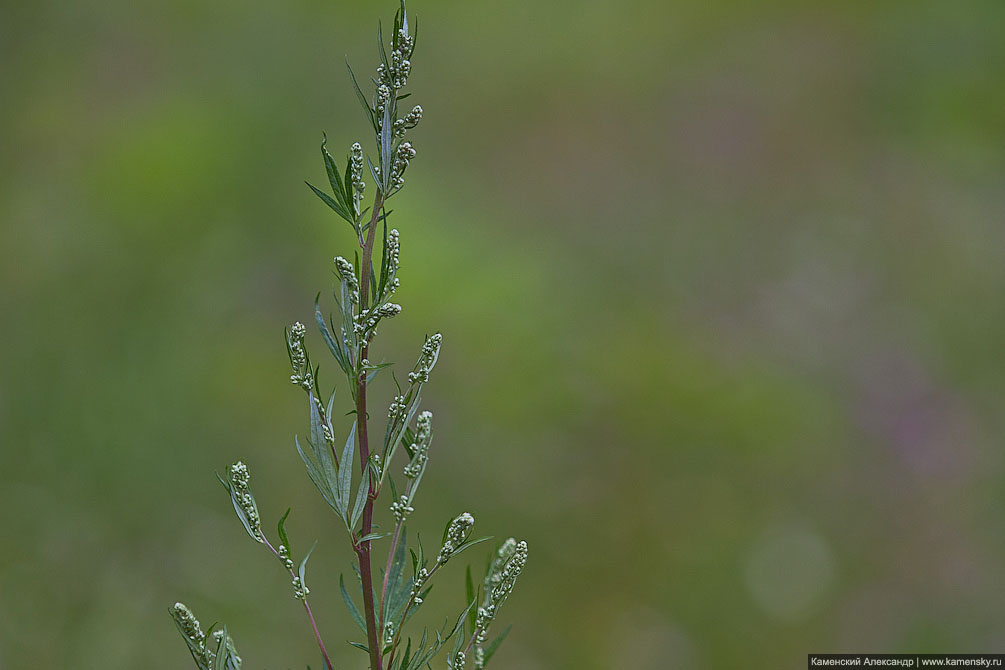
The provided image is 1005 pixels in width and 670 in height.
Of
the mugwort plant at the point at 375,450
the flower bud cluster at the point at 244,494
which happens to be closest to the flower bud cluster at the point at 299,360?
the mugwort plant at the point at 375,450

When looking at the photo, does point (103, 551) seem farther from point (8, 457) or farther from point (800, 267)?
point (800, 267)

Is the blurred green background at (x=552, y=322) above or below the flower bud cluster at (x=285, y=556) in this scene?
above

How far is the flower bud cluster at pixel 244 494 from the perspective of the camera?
0.80 metres

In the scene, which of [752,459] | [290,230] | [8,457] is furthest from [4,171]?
[752,459]

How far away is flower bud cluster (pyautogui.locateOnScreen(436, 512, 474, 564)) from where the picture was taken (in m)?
0.77

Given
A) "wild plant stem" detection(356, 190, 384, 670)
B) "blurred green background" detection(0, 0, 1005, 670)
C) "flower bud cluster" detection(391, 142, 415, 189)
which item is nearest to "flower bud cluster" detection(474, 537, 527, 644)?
"wild plant stem" detection(356, 190, 384, 670)

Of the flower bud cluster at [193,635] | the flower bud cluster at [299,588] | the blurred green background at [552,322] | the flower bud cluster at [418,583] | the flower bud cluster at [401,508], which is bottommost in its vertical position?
the flower bud cluster at [193,635]

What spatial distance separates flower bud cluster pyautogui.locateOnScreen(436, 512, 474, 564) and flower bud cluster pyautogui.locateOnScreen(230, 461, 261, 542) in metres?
0.19

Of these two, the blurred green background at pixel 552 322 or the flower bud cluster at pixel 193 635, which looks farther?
the blurred green background at pixel 552 322

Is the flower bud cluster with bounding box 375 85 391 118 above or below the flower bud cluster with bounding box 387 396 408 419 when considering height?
above

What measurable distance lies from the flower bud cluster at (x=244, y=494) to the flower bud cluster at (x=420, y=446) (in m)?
0.16

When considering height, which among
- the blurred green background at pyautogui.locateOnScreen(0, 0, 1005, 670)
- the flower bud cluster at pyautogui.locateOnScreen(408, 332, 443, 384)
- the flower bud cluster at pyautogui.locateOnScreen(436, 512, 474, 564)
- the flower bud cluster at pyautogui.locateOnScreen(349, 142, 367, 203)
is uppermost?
the blurred green background at pyautogui.locateOnScreen(0, 0, 1005, 670)

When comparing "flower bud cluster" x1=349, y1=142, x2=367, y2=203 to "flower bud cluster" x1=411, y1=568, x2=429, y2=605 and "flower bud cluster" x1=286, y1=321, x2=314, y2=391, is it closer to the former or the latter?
"flower bud cluster" x1=286, y1=321, x2=314, y2=391

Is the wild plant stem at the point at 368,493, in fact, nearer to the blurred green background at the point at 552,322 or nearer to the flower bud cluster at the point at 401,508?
the flower bud cluster at the point at 401,508
